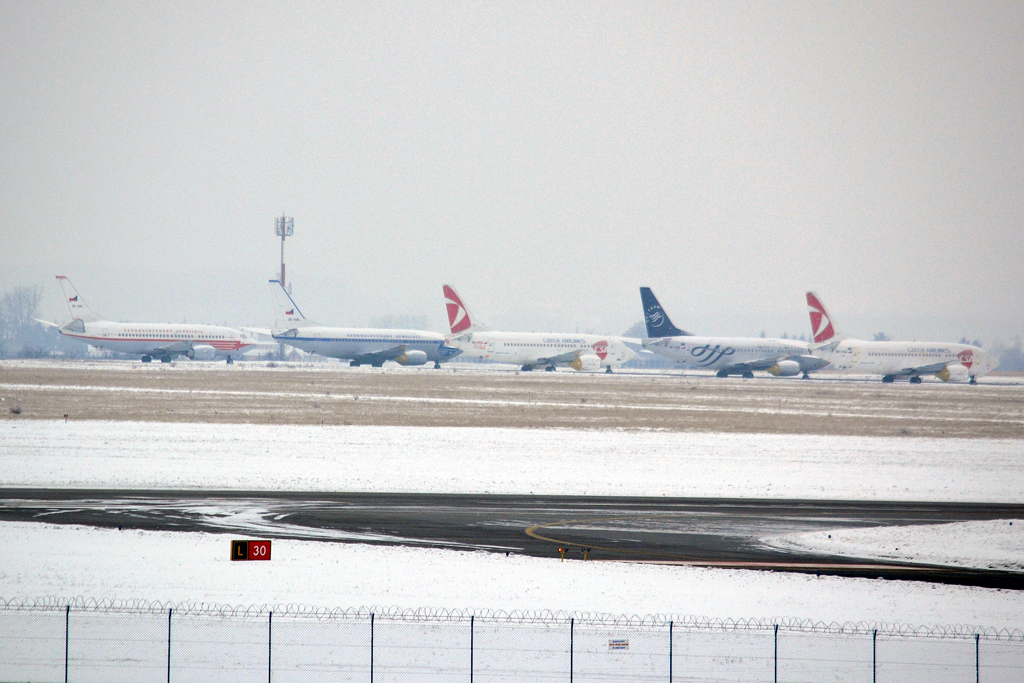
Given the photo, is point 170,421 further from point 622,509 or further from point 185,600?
point 185,600

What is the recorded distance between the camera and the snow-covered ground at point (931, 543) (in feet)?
64.0

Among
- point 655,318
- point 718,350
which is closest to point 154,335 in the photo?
point 655,318

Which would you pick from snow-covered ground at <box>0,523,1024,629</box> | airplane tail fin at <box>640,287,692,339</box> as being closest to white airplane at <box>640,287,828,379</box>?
airplane tail fin at <box>640,287,692,339</box>

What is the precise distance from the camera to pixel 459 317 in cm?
12125

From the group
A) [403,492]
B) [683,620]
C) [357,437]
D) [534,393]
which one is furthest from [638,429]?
[683,620]

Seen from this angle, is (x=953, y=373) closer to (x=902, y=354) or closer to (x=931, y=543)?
(x=902, y=354)

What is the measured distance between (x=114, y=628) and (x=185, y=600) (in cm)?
134

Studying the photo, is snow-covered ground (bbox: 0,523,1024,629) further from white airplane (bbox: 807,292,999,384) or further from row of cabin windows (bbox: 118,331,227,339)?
row of cabin windows (bbox: 118,331,227,339)

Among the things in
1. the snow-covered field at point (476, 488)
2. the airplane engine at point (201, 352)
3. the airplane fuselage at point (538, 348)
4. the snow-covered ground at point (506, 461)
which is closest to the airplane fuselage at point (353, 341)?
the airplane fuselage at point (538, 348)

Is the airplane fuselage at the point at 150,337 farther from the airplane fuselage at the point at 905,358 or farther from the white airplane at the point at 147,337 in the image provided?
the airplane fuselage at the point at 905,358

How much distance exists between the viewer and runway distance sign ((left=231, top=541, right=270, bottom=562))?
1747 cm

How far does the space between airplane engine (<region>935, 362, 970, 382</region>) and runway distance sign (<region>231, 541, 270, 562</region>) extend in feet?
348

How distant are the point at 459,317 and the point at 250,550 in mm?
103674

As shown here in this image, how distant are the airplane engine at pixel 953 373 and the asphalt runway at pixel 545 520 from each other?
90.1 metres
